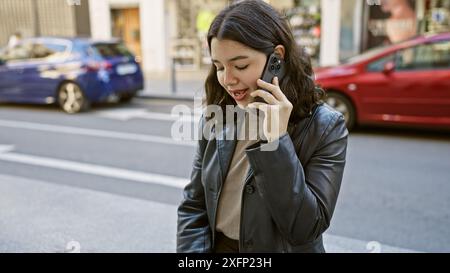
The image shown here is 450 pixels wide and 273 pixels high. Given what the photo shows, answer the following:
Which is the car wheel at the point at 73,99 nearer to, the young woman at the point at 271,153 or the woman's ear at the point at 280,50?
the young woman at the point at 271,153

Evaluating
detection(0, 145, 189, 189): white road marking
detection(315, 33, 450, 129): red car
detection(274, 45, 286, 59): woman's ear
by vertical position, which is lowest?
detection(0, 145, 189, 189): white road marking

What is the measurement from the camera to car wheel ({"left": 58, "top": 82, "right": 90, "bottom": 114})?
997 cm

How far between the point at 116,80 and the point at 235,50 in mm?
9366

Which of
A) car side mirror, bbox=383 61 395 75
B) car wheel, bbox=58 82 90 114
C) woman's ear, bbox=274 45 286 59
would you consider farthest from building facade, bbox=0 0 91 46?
woman's ear, bbox=274 45 286 59

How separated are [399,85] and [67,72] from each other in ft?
22.4

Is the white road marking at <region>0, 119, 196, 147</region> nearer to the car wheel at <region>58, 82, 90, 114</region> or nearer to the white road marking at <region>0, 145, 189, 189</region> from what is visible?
the car wheel at <region>58, 82, 90, 114</region>

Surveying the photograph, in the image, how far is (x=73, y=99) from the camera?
9.95 metres

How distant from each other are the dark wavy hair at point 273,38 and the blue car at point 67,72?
29.7 ft

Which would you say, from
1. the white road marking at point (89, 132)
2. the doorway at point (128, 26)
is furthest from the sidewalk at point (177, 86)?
the white road marking at point (89, 132)

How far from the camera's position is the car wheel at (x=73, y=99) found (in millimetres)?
9969

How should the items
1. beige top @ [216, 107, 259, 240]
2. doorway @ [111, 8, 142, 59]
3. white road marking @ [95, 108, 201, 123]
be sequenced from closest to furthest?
beige top @ [216, 107, 259, 240], white road marking @ [95, 108, 201, 123], doorway @ [111, 8, 142, 59]

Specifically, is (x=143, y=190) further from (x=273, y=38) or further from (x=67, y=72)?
(x=67, y=72)

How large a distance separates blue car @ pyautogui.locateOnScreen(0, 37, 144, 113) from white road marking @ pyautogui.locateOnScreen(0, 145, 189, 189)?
3.63m


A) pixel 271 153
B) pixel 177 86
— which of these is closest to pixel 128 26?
pixel 177 86
